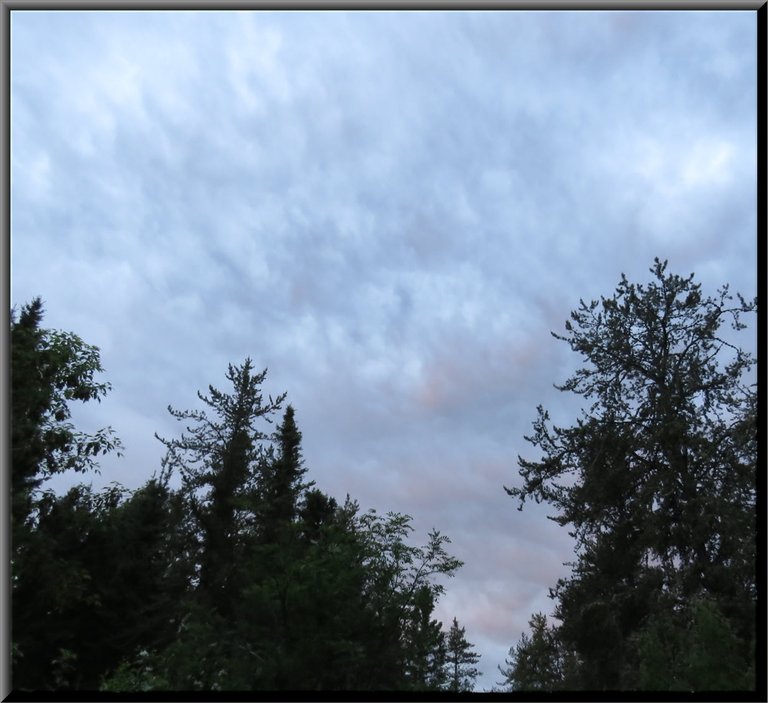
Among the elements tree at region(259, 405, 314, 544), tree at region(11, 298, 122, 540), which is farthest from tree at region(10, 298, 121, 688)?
tree at region(259, 405, 314, 544)

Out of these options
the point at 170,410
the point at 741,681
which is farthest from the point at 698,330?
the point at 170,410

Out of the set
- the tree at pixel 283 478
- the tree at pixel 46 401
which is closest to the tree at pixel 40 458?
the tree at pixel 46 401

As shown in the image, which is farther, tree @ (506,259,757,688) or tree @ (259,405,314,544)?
tree @ (259,405,314,544)

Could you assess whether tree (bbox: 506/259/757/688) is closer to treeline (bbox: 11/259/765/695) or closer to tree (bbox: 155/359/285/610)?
treeline (bbox: 11/259/765/695)

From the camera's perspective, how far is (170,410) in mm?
37594

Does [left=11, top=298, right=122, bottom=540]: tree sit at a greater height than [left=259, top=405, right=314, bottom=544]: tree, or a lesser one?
lesser

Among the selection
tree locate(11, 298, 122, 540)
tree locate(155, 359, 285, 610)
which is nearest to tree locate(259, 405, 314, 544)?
tree locate(155, 359, 285, 610)

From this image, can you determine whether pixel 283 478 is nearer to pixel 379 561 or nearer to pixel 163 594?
pixel 163 594

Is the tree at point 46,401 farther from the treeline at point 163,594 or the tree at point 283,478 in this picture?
the tree at point 283,478

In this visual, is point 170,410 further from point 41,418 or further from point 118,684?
point 118,684

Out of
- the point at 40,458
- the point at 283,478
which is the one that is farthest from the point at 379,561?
the point at 283,478

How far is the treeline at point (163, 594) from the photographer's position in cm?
1463

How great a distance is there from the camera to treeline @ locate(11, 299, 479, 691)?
48.0ft

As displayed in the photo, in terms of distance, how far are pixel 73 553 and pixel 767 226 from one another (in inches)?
946
